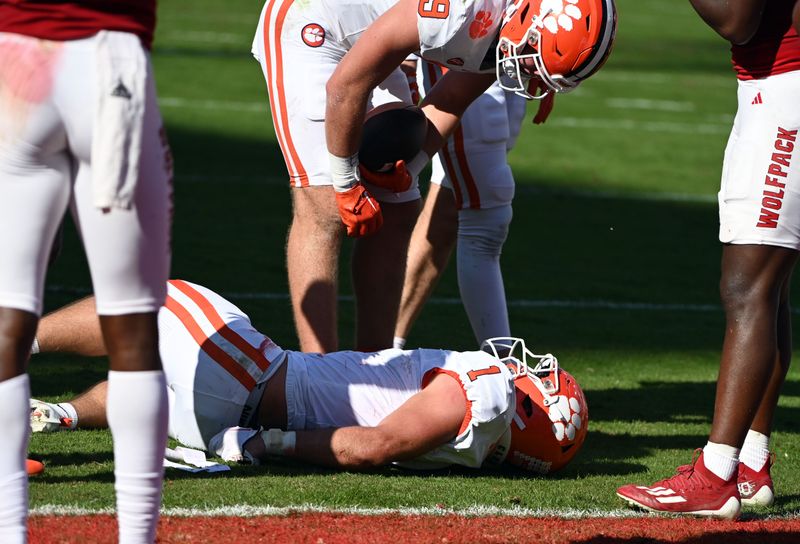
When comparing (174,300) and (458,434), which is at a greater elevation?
(174,300)

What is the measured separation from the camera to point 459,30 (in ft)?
14.3

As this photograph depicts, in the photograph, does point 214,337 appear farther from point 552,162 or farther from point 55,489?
point 552,162

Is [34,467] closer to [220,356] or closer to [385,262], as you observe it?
[220,356]

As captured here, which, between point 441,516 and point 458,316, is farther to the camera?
point 458,316

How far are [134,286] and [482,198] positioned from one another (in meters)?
3.13

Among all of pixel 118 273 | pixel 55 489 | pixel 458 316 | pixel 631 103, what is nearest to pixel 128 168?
pixel 118 273

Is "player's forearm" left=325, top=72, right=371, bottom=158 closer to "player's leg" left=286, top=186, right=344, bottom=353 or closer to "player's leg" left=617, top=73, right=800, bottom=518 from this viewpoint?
"player's leg" left=286, top=186, right=344, bottom=353

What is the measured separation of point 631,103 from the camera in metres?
17.6

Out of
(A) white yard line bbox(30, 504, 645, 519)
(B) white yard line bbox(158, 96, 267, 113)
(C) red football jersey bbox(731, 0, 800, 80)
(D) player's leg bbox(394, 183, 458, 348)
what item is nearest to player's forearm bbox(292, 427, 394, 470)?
(A) white yard line bbox(30, 504, 645, 519)

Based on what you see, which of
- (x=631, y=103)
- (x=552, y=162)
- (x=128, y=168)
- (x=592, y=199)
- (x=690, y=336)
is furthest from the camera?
(x=631, y=103)

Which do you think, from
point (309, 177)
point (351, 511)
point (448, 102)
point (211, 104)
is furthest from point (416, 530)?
point (211, 104)

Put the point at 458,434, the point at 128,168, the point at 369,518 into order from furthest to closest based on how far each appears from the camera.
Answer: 1. the point at 458,434
2. the point at 369,518
3. the point at 128,168

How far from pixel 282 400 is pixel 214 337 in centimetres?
32

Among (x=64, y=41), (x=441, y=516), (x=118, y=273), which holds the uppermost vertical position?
(x=64, y=41)
